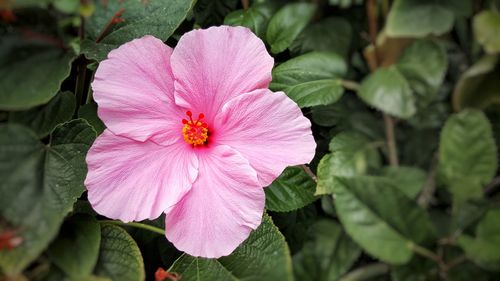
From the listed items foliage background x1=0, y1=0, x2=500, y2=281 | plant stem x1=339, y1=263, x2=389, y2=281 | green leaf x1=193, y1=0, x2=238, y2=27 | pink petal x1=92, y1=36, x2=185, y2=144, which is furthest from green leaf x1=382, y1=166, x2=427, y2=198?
green leaf x1=193, y1=0, x2=238, y2=27

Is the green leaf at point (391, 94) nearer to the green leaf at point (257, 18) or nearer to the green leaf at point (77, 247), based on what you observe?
the green leaf at point (257, 18)

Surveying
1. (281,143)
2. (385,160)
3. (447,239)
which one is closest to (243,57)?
(281,143)

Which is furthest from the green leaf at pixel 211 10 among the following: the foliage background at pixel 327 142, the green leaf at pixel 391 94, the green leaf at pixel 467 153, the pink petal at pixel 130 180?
the green leaf at pixel 467 153

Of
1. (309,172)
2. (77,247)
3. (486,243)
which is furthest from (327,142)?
(77,247)

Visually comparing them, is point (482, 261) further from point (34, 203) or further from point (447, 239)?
point (34, 203)

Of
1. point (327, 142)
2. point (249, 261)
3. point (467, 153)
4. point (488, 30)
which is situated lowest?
point (249, 261)

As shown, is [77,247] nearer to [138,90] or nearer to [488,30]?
[138,90]
